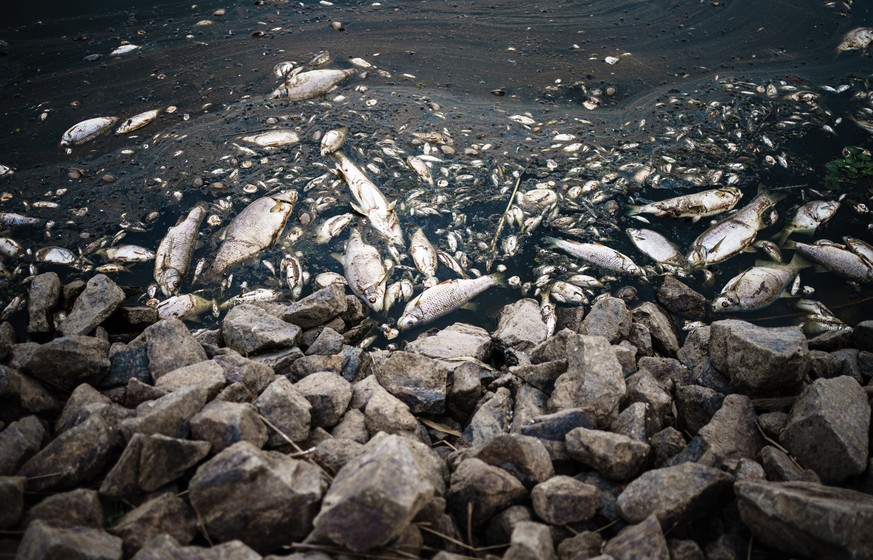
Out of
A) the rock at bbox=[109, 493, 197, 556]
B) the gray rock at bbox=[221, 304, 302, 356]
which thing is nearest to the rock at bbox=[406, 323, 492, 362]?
the gray rock at bbox=[221, 304, 302, 356]

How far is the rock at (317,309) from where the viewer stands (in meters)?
2.19

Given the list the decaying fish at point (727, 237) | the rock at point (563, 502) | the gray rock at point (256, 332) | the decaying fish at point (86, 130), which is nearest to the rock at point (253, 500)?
the rock at point (563, 502)

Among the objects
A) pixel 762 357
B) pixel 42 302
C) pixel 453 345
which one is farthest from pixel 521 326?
pixel 42 302

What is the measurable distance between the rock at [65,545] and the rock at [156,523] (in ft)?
0.17

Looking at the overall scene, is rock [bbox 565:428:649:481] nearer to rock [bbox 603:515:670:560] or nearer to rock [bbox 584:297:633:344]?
rock [bbox 603:515:670:560]

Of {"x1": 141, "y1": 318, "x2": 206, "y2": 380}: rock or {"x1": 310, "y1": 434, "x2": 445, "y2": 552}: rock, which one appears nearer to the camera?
{"x1": 310, "y1": 434, "x2": 445, "y2": 552}: rock

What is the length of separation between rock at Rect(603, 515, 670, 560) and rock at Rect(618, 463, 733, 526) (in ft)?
0.18

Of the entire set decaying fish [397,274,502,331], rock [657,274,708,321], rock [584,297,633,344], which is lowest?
rock [657,274,708,321]

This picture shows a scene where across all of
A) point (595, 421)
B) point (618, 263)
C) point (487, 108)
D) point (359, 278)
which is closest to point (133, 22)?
point (487, 108)

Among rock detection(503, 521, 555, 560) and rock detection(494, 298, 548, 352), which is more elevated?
rock detection(503, 521, 555, 560)

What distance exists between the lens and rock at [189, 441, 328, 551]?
4.16 ft

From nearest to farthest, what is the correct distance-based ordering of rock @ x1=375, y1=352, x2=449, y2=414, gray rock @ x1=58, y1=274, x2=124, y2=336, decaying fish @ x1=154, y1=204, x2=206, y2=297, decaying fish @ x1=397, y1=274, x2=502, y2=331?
rock @ x1=375, y1=352, x2=449, y2=414
gray rock @ x1=58, y1=274, x2=124, y2=336
decaying fish @ x1=397, y1=274, x2=502, y2=331
decaying fish @ x1=154, y1=204, x2=206, y2=297

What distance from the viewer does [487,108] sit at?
343 centimetres

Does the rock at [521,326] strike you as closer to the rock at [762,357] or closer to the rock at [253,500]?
the rock at [762,357]
